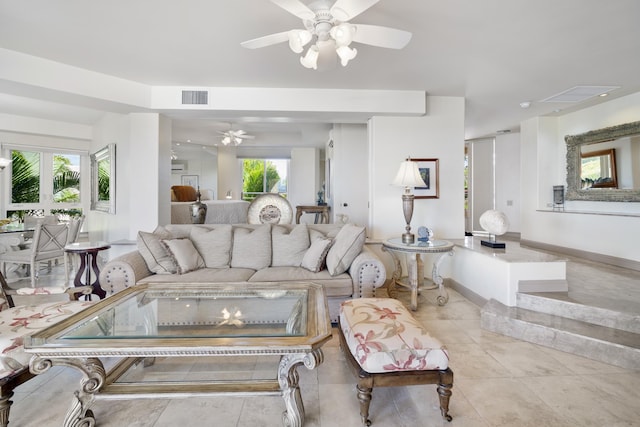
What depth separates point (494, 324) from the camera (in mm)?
2770

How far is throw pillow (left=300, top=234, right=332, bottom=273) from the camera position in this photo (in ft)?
10.1

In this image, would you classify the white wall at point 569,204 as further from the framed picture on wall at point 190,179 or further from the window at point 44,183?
the window at point 44,183

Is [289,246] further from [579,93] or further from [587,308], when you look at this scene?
[579,93]

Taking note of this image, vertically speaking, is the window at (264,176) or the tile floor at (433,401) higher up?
the window at (264,176)

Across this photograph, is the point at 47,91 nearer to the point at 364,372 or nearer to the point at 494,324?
the point at 364,372

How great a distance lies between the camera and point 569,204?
5.39 metres

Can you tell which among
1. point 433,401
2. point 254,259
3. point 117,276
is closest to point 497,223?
point 433,401

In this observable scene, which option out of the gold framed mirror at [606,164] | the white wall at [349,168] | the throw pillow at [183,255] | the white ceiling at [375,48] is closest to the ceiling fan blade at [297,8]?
Result: the white ceiling at [375,48]

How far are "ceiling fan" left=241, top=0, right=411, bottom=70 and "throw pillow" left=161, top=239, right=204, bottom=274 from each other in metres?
1.97

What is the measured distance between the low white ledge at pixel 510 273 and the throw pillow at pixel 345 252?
1421mm

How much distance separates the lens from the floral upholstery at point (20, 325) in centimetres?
152

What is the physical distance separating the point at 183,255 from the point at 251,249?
0.67 meters

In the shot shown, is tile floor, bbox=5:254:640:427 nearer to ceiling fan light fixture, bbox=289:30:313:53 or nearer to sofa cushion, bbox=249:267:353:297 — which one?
sofa cushion, bbox=249:267:353:297

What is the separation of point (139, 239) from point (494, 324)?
11.3 ft
